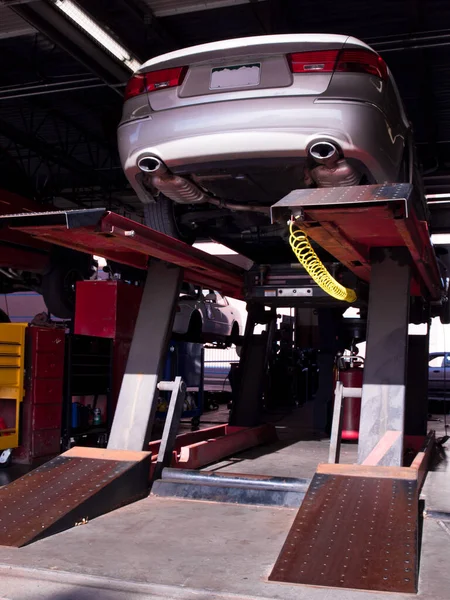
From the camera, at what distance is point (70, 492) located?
3410mm

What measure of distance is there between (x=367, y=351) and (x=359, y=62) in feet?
5.64

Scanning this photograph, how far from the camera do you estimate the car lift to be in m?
2.62

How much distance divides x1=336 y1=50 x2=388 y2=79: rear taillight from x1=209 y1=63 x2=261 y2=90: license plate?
49cm

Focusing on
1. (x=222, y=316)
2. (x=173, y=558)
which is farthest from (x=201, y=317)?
(x=173, y=558)

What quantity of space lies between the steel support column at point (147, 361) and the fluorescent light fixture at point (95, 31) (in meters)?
2.86

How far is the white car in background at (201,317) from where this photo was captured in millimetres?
9344

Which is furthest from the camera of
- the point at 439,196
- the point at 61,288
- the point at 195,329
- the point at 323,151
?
the point at 439,196

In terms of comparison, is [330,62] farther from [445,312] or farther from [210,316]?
[210,316]

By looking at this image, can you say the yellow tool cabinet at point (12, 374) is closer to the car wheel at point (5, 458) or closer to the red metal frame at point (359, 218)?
the car wheel at point (5, 458)

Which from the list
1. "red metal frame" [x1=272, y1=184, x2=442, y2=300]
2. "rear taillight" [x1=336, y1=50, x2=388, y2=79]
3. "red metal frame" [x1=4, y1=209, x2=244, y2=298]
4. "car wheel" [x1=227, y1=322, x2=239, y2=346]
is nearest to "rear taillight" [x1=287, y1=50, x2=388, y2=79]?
"rear taillight" [x1=336, y1=50, x2=388, y2=79]

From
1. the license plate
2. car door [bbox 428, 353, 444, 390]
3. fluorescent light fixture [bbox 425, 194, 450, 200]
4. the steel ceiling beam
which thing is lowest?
car door [bbox 428, 353, 444, 390]

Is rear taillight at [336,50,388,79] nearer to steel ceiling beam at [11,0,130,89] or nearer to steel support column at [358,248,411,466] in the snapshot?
steel support column at [358,248,411,466]

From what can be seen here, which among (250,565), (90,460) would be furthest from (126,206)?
(250,565)

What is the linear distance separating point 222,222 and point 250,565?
116 inches
